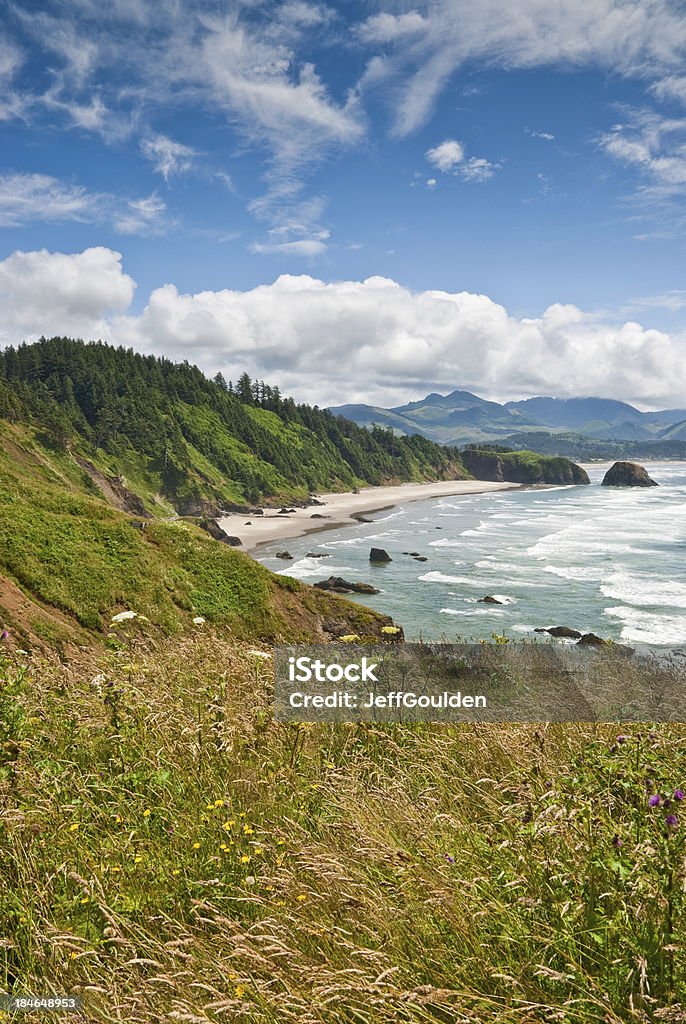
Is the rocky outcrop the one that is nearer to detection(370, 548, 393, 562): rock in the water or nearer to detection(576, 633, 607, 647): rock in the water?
detection(370, 548, 393, 562): rock in the water

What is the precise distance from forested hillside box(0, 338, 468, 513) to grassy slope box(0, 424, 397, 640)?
205ft

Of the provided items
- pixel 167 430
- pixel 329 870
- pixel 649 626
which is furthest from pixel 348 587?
pixel 167 430

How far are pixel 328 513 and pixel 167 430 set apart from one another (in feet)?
134

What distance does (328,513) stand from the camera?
111750mm

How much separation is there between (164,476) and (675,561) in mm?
86341

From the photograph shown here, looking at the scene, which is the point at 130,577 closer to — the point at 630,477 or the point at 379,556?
the point at 379,556

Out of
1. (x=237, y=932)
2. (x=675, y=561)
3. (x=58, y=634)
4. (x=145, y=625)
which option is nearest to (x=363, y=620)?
(x=145, y=625)

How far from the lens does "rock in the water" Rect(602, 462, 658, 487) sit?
18912cm

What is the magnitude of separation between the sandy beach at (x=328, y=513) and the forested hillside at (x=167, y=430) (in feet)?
28.4

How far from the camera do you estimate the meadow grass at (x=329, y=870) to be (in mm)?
2490

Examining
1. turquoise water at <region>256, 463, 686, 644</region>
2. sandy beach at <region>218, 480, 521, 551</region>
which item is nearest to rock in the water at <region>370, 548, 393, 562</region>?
turquoise water at <region>256, 463, 686, 644</region>

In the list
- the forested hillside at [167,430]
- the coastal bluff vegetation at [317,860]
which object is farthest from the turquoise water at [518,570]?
the forested hillside at [167,430]

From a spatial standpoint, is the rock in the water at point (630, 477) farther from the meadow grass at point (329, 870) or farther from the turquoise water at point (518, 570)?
the meadow grass at point (329, 870)

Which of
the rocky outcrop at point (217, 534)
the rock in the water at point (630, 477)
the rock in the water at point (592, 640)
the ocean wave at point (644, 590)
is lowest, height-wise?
the rock in the water at point (592, 640)
